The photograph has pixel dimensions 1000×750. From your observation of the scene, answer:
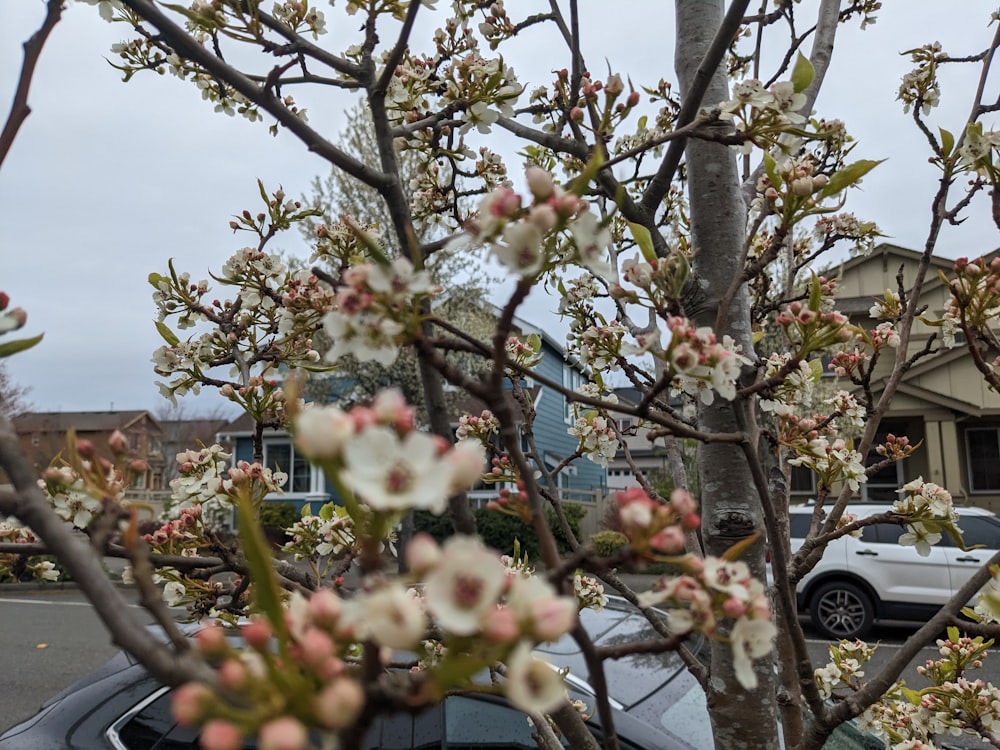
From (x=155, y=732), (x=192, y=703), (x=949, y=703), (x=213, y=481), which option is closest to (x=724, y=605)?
(x=192, y=703)

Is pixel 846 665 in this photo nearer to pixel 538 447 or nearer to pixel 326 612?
pixel 326 612

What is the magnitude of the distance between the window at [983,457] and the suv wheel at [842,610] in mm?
8893

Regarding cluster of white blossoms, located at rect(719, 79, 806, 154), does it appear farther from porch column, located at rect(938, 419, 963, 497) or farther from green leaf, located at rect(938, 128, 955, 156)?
porch column, located at rect(938, 419, 963, 497)

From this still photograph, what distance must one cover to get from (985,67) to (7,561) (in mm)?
3242

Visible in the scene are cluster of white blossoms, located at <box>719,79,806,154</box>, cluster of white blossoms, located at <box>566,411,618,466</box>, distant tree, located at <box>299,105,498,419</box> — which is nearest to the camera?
cluster of white blossoms, located at <box>719,79,806,154</box>

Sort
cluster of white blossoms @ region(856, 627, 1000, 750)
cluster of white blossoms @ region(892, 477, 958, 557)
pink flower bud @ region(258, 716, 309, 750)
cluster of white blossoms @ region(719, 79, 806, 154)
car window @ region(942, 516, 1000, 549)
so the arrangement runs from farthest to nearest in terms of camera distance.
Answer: car window @ region(942, 516, 1000, 549) → cluster of white blossoms @ region(856, 627, 1000, 750) → cluster of white blossoms @ region(892, 477, 958, 557) → cluster of white blossoms @ region(719, 79, 806, 154) → pink flower bud @ region(258, 716, 309, 750)

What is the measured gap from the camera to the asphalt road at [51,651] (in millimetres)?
6434

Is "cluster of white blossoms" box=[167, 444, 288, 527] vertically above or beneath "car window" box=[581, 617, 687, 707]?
above

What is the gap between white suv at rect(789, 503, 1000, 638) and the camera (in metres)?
7.66

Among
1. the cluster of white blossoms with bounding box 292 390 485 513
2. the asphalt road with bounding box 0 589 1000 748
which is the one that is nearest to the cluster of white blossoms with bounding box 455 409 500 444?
the cluster of white blossoms with bounding box 292 390 485 513

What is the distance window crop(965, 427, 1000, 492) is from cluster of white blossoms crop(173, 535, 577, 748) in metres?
17.5

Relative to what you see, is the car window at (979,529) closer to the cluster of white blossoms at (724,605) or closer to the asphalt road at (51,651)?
the asphalt road at (51,651)

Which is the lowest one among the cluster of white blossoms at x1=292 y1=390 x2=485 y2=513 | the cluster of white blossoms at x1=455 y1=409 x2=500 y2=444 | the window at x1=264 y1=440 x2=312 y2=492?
the window at x1=264 y1=440 x2=312 y2=492

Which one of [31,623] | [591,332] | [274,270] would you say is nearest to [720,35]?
[591,332]
